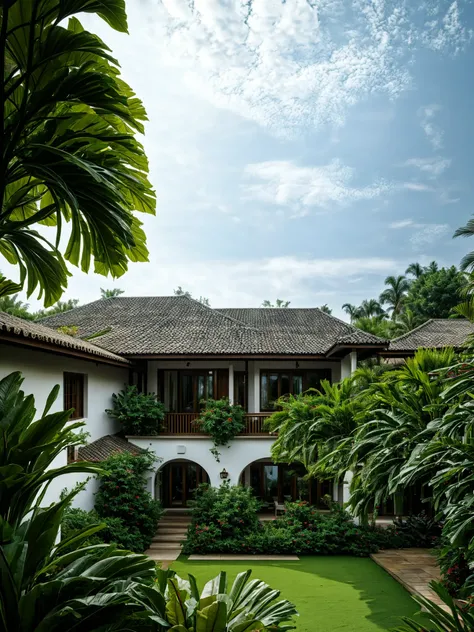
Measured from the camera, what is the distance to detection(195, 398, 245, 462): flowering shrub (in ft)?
47.7

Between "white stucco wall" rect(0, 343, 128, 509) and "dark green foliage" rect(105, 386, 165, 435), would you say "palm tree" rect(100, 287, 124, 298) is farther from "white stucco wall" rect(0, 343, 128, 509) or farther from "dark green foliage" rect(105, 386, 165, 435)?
"dark green foliage" rect(105, 386, 165, 435)

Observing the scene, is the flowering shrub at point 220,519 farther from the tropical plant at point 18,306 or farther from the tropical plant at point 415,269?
the tropical plant at point 415,269

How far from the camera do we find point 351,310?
5044 centimetres

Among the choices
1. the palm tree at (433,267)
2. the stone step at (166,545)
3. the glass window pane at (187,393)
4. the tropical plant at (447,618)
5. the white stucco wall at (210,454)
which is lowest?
the stone step at (166,545)

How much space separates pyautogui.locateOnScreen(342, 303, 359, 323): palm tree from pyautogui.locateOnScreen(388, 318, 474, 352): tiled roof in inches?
1069

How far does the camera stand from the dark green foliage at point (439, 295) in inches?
1344

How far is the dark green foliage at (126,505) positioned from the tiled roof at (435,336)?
32.4 ft

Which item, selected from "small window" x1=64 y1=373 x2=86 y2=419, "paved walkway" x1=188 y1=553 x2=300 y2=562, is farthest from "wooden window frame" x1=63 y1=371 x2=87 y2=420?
"paved walkway" x1=188 y1=553 x2=300 y2=562

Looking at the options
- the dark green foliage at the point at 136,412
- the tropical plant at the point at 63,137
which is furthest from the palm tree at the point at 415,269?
the tropical plant at the point at 63,137

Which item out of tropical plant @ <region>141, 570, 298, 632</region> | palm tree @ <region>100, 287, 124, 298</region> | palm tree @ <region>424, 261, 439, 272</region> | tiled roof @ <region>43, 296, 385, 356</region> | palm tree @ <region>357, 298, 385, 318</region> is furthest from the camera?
palm tree @ <region>357, 298, 385, 318</region>

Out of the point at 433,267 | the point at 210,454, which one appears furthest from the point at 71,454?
the point at 433,267

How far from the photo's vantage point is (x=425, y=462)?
22.2 feet

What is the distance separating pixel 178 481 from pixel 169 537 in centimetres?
357

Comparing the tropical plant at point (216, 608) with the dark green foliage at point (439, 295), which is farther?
the dark green foliage at point (439, 295)
